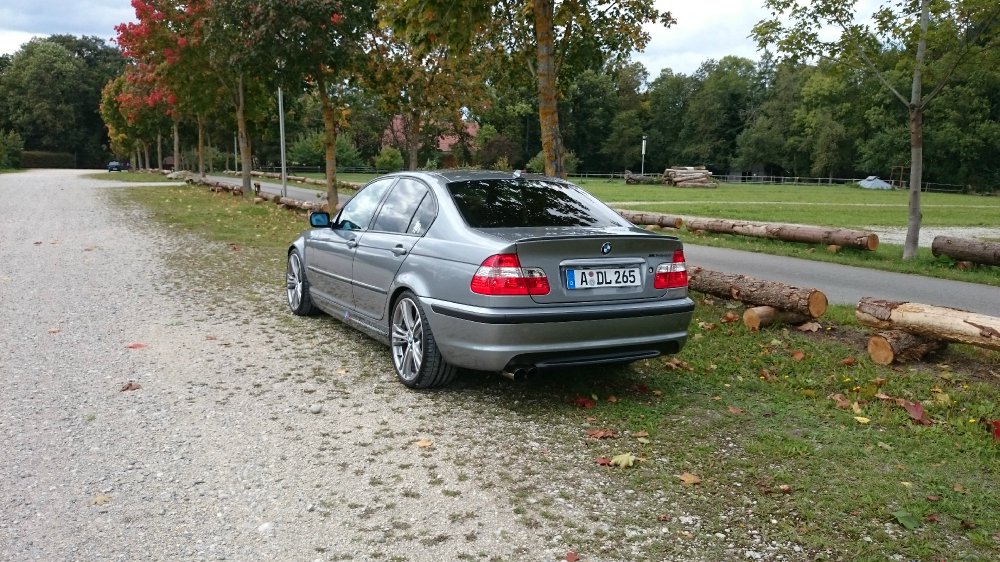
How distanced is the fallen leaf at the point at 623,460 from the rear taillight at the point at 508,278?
1091mm

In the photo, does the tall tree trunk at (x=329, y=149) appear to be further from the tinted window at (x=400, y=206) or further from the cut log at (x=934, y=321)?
the cut log at (x=934, y=321)

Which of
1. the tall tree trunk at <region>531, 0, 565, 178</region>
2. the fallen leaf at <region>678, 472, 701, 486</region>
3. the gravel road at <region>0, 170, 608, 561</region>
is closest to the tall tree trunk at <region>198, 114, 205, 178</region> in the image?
the tall tree trunk at <region>531, 0, 565, 178</region>

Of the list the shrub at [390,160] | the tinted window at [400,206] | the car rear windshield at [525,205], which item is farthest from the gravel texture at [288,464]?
the shrub at [390,160]

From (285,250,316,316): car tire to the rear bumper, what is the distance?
9.39 feet

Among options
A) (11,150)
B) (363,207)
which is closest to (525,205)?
(363,207)

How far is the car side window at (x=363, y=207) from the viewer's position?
6.25m

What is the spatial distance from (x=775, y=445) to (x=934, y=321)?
2.20m

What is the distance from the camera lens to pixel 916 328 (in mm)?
5680

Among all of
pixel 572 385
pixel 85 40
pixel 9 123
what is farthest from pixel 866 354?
pixel 85 40

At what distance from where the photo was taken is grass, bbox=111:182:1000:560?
321 cm

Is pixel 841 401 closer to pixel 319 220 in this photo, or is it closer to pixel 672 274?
pixel 672 274

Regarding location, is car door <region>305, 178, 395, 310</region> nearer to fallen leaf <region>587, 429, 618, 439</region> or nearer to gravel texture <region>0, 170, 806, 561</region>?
gravel texture <region>0, 170, 806, 561</region>

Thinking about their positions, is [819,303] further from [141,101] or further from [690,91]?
[690,91]

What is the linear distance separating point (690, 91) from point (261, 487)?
312ft
